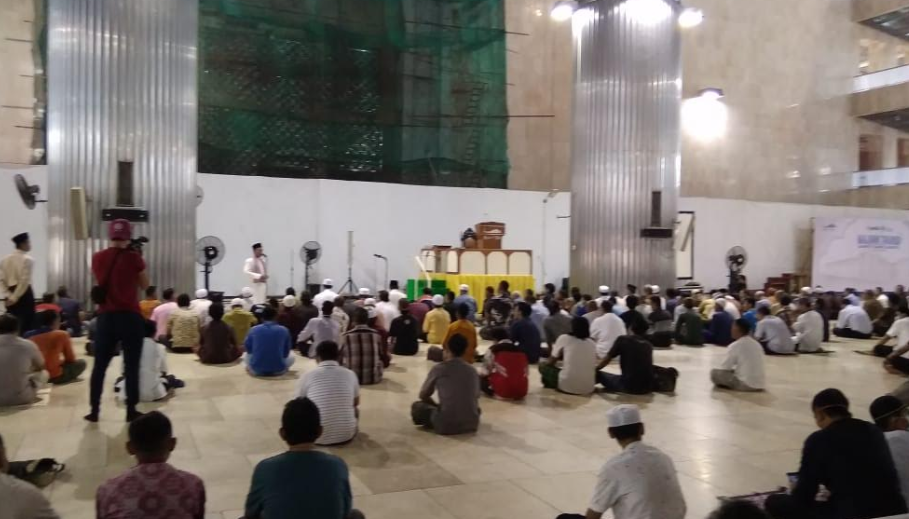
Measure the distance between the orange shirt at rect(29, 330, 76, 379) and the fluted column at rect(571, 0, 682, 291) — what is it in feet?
34.3

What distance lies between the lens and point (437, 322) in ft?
34.8

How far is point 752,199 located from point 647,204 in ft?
33.6

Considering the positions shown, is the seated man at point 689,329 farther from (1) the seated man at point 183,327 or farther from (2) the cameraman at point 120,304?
(2) the cameraman at point 120,304

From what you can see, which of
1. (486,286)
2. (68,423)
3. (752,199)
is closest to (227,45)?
(486,286)

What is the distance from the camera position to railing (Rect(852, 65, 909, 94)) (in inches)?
953

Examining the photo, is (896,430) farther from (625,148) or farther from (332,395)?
(625,148)

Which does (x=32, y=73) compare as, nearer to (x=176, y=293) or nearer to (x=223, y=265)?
(x=223, y=265)

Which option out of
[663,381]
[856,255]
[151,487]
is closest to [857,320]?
[663,381]

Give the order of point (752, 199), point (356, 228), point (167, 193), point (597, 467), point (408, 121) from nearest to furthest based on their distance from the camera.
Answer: point (597, 467) < point (167, 193) < point (356, 228) < point (408, 121) < point (752, 199)

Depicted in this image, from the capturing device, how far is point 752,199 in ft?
78.2

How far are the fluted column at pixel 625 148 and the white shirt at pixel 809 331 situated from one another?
166 inches

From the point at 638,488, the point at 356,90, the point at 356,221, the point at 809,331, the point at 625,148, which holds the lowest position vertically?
the point at 809,331

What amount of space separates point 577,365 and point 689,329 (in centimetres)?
492

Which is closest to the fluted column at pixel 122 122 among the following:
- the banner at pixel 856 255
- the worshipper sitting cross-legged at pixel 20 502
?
the worshipper sitting cross-legged at pixel 20 502
